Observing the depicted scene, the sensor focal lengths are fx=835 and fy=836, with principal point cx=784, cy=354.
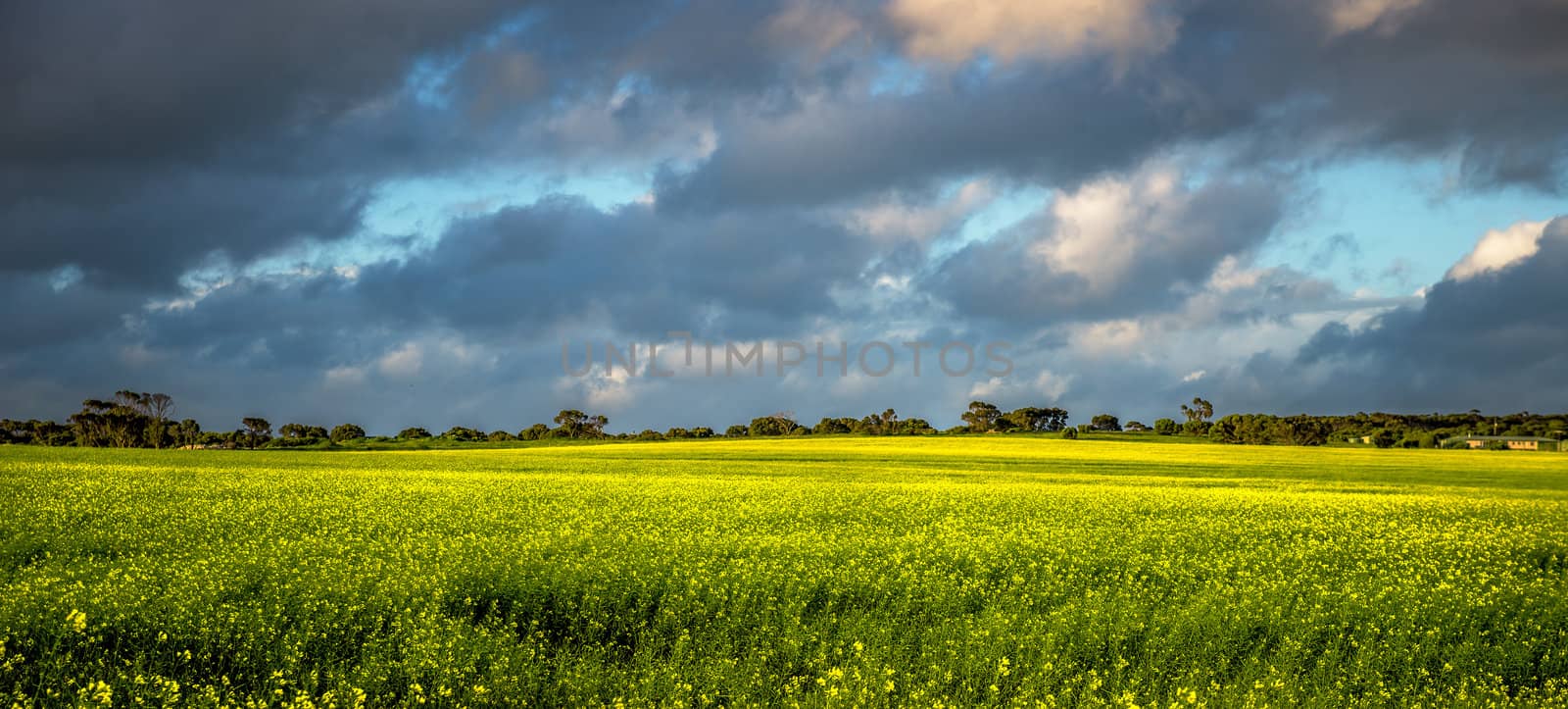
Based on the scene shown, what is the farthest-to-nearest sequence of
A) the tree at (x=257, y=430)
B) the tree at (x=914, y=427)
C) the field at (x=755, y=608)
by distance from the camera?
1. the tree at (x=914, y=427)
2. the tree at (x=257, y=430)
3. the field at (x=755, y=608)

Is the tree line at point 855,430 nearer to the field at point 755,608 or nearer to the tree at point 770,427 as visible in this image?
the tree at point 770,427

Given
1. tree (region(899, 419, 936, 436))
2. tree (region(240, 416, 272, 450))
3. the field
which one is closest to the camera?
the field

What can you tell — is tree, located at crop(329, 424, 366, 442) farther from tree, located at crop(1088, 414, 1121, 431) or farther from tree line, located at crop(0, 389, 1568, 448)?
tree, located at crop(1088, 414, 1121, 431)

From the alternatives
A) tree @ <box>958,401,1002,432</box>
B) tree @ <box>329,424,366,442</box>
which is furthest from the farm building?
tree @ <box>329,424,366,442</box>

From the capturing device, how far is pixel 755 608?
1263 centimetres

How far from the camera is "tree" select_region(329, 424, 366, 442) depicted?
4023 inches

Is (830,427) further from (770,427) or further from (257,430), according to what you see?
(257,430)

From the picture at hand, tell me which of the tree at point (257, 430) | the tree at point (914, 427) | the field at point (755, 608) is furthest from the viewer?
the tree at point (914, 427)

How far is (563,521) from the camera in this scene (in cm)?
2067

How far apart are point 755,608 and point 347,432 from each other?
107 metres

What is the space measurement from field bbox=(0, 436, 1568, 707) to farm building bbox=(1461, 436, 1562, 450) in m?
125

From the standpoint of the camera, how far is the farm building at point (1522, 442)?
395ft

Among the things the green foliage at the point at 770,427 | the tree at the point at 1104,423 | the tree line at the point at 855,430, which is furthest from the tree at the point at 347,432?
the tree at the point at 1104,423

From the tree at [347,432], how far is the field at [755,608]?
85.0 meters
